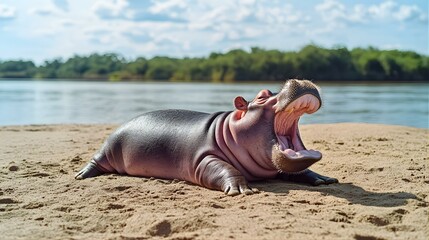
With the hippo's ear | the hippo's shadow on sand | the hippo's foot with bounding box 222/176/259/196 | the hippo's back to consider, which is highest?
the hippo's ear

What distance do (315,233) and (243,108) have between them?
1598 mm

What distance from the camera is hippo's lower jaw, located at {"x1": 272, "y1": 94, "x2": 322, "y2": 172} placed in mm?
4027

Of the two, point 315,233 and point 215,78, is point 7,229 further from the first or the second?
point 215,78

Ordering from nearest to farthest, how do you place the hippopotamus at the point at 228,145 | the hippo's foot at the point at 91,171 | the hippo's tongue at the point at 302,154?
the hippo's tongue at the point at 302,154
the hippopotamus at the point at 228,145
the hippo's foot at the point at 91,171

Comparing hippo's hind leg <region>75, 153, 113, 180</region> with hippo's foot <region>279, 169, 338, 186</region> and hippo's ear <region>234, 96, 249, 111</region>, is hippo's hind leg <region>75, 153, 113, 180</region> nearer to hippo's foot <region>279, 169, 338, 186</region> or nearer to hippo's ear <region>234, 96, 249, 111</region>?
hippo's ear <region>234, 96, 249, 111</region>

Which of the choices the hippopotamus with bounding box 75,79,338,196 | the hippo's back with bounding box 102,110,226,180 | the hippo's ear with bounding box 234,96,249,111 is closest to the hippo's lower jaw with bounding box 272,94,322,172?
the hippopotamus with bounding box 75,79,338,196

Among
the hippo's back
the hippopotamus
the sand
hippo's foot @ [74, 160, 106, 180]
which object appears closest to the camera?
the sand

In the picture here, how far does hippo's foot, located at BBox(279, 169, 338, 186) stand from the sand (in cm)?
11

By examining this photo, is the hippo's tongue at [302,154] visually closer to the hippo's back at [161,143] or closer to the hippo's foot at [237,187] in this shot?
the hippo's foot at [237,187]

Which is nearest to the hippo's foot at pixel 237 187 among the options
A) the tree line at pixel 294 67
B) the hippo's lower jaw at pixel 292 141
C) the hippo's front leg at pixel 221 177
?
the hippo's front leg at pixel 221 177

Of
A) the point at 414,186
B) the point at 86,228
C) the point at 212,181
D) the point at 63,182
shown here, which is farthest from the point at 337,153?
the point at 86,228

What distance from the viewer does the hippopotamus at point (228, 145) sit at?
13.5 ft

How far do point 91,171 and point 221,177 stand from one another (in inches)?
54.0

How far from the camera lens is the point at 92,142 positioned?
24.2ft
